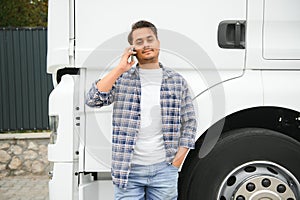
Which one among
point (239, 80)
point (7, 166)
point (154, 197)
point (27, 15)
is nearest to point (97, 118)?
point (154, 197)

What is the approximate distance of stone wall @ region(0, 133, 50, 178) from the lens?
6910 millimetres

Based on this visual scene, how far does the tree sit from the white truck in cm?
782

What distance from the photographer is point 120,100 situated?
317cm

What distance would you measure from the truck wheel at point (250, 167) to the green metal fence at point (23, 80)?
429 centimetres

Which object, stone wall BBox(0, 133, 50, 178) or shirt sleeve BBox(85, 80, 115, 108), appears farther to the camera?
stone wall BBox(0, 133, 50, 178)

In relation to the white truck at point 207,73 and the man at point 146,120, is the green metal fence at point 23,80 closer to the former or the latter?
the white truck at point 207,73

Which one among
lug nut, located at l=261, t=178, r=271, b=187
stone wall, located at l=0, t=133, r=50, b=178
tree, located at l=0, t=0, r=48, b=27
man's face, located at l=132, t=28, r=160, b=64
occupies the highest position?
tree, located at l=0, t=0, r=48, b=27

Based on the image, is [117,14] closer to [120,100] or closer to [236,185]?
[120,100]

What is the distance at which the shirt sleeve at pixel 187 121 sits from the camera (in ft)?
10.6

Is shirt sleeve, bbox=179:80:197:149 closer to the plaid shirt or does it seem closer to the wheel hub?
the plaid shirt

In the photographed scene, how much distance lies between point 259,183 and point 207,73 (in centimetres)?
82

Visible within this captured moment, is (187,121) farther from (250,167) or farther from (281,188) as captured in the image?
(281,188)

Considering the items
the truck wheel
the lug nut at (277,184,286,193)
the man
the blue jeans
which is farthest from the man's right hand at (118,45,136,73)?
the lug nut at (277,184,286,193)

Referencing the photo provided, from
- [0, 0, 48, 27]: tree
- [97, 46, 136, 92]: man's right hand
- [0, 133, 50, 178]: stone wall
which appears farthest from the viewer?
[0, 0, 48, 27]: tree
